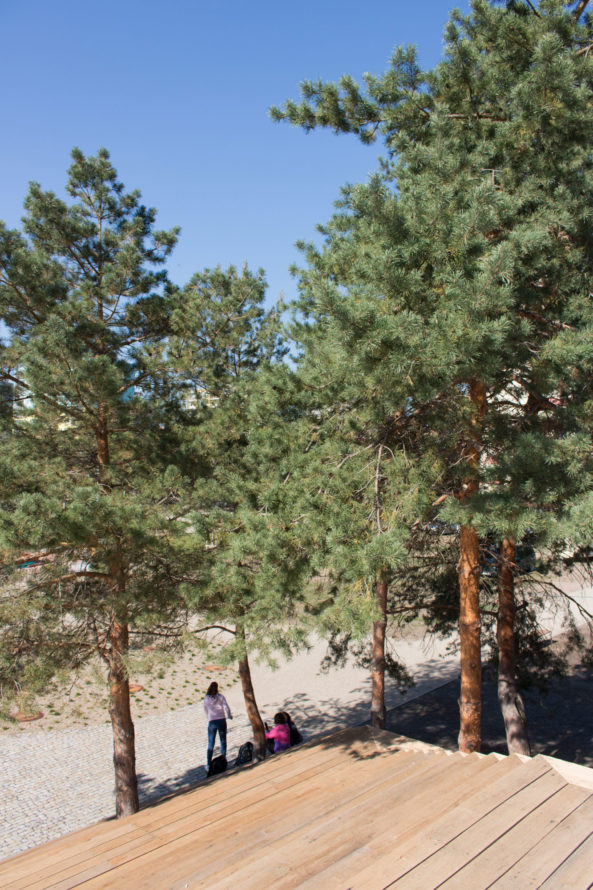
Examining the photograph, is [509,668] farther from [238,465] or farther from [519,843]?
[238,465]

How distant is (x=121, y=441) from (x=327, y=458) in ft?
10.8

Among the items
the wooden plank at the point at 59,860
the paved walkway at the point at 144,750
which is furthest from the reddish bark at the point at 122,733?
the wooden plank at the point at 59,860

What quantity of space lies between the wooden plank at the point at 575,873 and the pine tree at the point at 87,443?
14.0 ft

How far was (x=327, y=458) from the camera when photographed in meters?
6.05

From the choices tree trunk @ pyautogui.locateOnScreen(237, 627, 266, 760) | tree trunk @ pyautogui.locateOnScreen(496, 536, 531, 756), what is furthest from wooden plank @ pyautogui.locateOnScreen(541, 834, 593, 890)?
tree trunk @ pyautogui.locateOnScreen(237, 627, 266, 760)

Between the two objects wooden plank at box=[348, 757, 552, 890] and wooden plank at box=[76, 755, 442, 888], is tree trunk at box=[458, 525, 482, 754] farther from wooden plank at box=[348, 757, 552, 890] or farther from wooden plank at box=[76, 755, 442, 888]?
wooden plank at box=[348, 757, 552, 890]

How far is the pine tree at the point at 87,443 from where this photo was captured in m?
5.64

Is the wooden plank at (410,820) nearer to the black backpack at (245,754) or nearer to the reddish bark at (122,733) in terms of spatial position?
the reddish bark at (122,733)

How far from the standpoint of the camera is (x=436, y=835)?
3.81 m

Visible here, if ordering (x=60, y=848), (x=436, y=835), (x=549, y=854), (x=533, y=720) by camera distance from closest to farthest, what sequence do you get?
(x=549, y=854), (x=436, y=835), (x=60, y=848), (x=533, y=720)

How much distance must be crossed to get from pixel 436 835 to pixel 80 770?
784cm

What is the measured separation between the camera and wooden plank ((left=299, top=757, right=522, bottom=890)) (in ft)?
11.8

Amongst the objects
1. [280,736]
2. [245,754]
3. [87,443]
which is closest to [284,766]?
[280,736]

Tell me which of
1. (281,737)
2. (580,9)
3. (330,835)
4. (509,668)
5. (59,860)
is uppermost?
(580,9)
